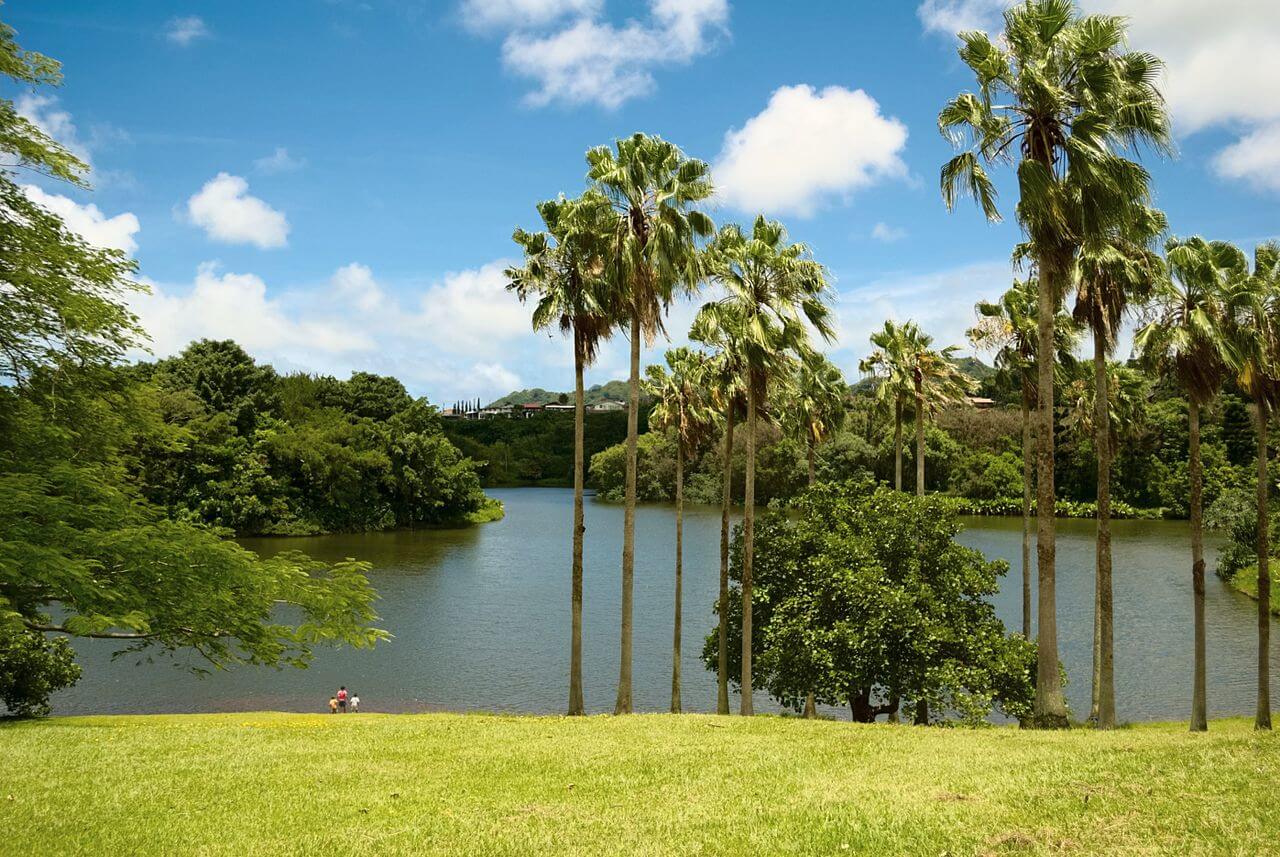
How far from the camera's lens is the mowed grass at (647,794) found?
348 inches

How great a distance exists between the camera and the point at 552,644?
1529 inches

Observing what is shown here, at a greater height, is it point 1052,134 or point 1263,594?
point 1052,134

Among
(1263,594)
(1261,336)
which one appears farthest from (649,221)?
(1263,594)

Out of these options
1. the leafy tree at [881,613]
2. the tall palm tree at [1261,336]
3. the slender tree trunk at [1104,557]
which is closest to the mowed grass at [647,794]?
the slender tree trunk at [1104,557]

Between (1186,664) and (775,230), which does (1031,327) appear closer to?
(775,230)

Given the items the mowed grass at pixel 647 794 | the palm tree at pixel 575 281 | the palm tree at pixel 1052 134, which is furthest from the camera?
the palm tree at pixel 575 281

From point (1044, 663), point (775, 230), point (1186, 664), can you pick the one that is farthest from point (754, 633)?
point (1186, 664)

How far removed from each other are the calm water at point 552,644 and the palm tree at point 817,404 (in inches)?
387

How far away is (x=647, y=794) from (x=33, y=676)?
2188 cm

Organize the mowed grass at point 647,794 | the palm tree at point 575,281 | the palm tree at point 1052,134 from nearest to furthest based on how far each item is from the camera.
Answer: the mowed grass at point 647,794 < the palm tree at point 1052,134 < the palm tree at point 575,281

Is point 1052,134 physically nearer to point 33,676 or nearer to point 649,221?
point 649,221

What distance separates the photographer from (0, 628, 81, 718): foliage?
2366 cm

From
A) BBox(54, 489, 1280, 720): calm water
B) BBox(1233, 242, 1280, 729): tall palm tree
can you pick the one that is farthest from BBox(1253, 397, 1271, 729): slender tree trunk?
BBox(54, 489, 1280, 720): calm water

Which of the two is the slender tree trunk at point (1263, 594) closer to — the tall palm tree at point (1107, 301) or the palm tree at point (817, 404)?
the tall palm tree at point (1107, 301)
